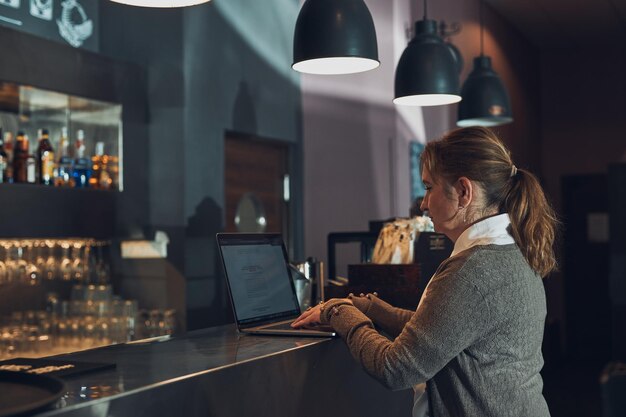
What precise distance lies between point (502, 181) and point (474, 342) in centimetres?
35

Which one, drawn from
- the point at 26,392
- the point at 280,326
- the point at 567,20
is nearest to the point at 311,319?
the point at 280,326

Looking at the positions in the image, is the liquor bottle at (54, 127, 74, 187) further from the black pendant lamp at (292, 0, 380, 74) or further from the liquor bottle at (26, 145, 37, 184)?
the black pendant lamp at (292, 0, 380, 74)

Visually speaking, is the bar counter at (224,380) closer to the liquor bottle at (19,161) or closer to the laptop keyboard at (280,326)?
the laptop keyboard at (280,326)

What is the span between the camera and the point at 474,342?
1.61 m

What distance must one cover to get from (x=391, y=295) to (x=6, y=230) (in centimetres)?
160

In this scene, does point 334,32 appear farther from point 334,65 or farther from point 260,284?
point 260,284

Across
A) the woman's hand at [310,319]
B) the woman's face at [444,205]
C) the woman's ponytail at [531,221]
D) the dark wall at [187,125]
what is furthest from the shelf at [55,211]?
the woman's ponytail at [531,221]

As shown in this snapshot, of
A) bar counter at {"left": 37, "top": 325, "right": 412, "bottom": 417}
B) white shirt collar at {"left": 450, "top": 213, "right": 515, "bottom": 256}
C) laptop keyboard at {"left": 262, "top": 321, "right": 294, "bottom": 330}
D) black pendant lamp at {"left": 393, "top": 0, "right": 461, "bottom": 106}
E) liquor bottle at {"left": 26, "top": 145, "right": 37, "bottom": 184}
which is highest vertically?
black pendant lamp at {"left": 393, "top": 0, "right": 461, "bottom": 106}

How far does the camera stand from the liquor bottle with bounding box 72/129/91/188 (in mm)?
3580

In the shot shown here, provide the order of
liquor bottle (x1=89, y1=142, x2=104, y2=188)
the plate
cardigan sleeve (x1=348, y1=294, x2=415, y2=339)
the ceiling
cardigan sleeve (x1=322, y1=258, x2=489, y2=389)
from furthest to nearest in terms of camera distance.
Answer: the ceiling → liquor bottle (x1=89, y1=142, x2=104, y2=188) → cardigan sleeve (x1=348, y1=294, x2=415, y2=339) → cardigan sleeve (x1=322, y1=258, x2=489, y2=389) → the plate

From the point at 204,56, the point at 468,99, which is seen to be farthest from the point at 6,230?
the point at 468,99

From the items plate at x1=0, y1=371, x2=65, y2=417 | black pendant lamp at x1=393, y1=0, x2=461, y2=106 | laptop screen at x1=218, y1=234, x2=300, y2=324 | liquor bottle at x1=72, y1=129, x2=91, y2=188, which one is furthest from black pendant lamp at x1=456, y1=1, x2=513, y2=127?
plate at x1=0, y1=371, x2=65, y2=417

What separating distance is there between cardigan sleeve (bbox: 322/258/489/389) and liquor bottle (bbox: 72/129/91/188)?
229 cm

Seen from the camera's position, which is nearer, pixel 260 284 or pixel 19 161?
pixel 260 284
